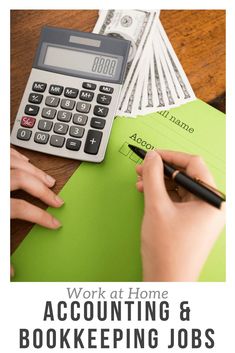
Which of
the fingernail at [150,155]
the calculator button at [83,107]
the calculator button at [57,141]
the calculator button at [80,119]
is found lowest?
the fingernail at [150,155]

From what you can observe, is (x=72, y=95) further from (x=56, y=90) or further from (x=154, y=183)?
(x=154, y=183)

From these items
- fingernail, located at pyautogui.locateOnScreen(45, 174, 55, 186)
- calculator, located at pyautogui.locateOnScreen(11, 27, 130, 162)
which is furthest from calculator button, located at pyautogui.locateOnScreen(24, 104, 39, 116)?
fingernail, located at pyautogui.locateOnScreen(45, 174, 55, 186)

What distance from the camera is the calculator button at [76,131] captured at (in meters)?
0.69

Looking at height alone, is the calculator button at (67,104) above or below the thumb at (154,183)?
above

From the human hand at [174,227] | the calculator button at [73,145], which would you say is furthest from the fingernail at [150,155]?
the calculator button at [73,145]

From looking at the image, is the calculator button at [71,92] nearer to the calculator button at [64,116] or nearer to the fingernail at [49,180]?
the calculator button at [64,116]

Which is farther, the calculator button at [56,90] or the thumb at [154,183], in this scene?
the calculator button at [56,90]

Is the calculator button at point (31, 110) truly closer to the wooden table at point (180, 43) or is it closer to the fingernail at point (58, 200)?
the wooden table at point (180, 43)

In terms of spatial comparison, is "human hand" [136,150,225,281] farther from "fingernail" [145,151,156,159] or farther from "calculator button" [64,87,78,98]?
"calculator button" [64,87,78,98]

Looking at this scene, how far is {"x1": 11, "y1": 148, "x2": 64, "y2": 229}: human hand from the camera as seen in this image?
0.65 m

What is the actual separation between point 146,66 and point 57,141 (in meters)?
0.20

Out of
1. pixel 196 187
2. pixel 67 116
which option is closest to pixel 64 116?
pixel 67 116

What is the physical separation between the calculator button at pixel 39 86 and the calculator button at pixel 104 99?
9cm
